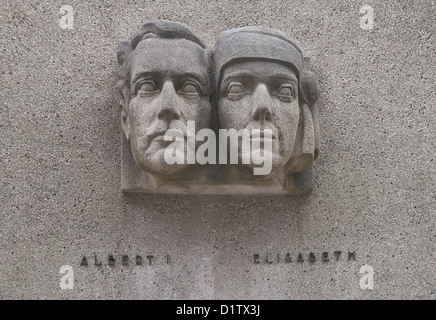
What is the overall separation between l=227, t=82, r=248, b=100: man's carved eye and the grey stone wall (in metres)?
0.44

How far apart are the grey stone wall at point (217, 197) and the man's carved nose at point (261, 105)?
437 mm

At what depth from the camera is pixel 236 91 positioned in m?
1.83

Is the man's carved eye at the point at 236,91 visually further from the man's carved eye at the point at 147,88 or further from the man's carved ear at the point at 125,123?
the man's carved ear at the point at 125,123

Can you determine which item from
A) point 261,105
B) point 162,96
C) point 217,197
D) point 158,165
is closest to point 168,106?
point 162,96

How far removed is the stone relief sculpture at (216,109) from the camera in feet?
5.81

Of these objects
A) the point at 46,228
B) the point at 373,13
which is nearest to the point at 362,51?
the point at 373,13

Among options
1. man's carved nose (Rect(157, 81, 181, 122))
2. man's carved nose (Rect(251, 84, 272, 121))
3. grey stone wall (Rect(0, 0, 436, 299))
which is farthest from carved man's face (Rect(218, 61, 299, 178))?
grey stone wall (Rect(0, 0, 436, 299))

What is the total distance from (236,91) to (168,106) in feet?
0.83

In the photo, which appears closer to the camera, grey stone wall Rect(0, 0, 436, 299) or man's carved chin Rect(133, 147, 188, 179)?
man's carved chin Rect(133, 147, 188, 179)

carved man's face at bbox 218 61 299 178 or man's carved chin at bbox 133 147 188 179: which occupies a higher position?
carved man's face at bbox 218 61 299 178

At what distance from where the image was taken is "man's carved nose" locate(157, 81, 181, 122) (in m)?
1.75

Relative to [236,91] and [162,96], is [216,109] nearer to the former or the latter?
[236,91]

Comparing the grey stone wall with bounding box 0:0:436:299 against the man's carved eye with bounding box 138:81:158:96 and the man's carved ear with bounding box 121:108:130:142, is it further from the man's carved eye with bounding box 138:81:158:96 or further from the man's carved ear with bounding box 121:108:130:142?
the man's carved eye with bounding box 138:81:158:96

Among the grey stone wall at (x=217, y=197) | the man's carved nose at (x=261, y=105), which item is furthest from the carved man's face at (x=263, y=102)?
the grey stone wall at (x=217, y=197)
